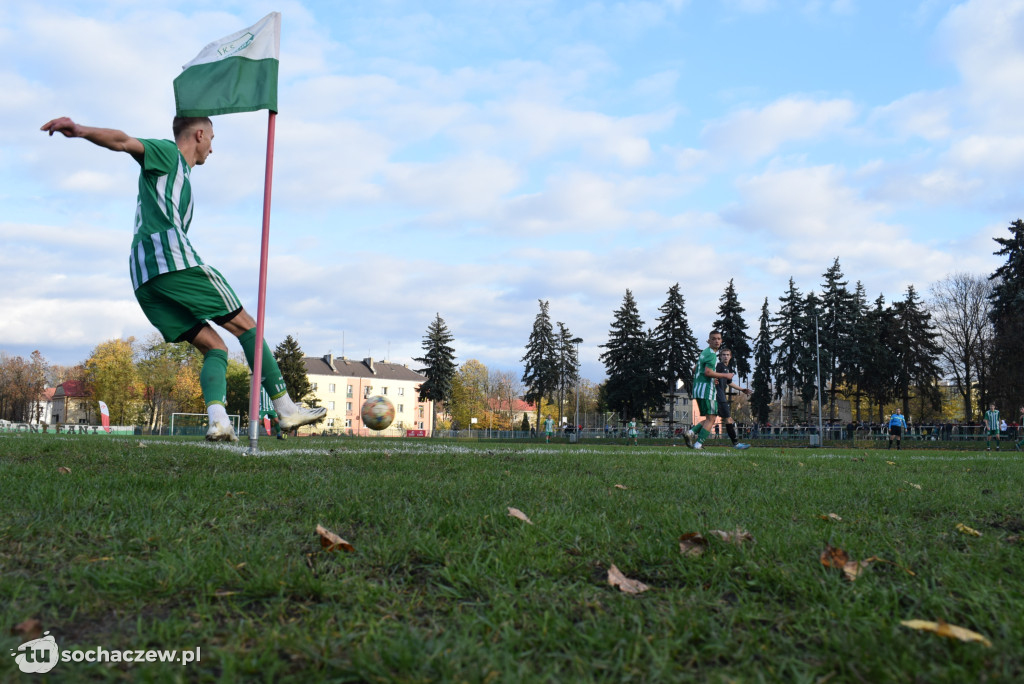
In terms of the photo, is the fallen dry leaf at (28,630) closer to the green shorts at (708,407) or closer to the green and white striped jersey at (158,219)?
the green and white striped jersey at (158,219)

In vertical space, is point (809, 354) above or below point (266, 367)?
above

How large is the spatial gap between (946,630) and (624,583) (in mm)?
984

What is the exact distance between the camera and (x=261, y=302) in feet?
20.4

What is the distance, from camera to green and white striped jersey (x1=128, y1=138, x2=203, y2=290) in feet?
17.0

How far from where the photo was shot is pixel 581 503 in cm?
405

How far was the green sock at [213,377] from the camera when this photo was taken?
5.80 metres

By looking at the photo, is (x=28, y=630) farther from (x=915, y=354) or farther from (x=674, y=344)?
(x=915, y=354)

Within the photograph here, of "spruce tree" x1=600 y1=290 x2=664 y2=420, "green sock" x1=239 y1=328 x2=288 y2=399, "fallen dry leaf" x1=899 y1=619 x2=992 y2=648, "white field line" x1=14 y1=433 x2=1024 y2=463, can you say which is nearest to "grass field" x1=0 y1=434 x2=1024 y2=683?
"fallen dry leaf" x1=899 y1=619 x2=992 y2=648

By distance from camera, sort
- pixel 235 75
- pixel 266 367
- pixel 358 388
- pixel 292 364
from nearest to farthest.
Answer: pixel 235 75 → pixel 266 367 → pixel 292 364 → pixel 358 388

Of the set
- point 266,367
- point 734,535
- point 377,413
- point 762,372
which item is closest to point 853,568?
point 734,535

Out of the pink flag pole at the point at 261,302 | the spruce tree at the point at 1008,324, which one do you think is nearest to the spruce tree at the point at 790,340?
the spruce tree at the point at 1008,324

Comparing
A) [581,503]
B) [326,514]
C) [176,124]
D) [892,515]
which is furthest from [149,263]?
[892,515]

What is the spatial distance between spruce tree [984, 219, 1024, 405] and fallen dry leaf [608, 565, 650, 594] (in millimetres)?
50165

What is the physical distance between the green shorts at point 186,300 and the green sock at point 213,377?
0.24 meters
